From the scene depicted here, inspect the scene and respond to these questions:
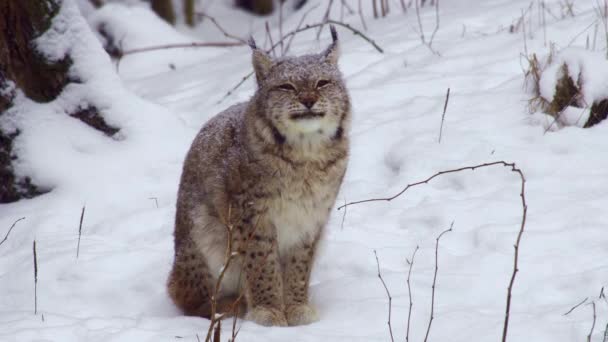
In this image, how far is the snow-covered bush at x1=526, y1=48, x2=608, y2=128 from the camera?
5398 mm

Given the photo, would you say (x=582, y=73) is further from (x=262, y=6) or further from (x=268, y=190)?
(x=262, y=6)

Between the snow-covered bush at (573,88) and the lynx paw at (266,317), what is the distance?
2.37 metres

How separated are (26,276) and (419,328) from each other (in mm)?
2139

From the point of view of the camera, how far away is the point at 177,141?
6117 millimetres

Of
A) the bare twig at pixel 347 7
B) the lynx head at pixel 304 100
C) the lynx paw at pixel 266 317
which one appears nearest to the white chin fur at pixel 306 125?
the lynx head at pixel 304 100

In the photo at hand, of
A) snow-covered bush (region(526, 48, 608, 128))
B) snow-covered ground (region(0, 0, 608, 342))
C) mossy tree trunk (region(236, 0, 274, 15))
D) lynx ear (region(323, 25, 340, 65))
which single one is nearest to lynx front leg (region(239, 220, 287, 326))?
snow-covered ground (region(0, 0, 608, 342))

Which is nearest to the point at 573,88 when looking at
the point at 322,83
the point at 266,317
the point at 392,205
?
the point at 392,205

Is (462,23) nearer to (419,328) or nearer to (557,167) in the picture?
(557,167)

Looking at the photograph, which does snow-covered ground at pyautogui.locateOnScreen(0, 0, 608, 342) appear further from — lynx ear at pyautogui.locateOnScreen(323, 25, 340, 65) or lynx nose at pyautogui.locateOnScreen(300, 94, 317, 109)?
lynx ear at pyautogui.locateOnScreen(323, 25, 340, 65)

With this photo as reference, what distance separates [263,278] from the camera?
417 centimetres

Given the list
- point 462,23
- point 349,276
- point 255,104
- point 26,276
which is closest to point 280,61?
point 255,104

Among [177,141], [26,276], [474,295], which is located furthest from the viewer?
[177,141]

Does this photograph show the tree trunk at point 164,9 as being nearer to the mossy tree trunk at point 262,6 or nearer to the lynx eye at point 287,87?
the mossy tree trunk at point 262,6

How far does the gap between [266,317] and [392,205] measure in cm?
127
